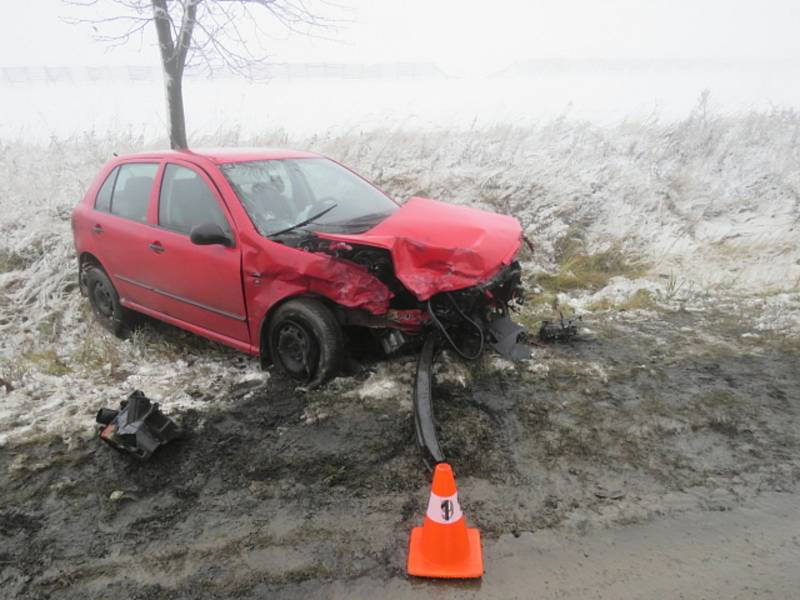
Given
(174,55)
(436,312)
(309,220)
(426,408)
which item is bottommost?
(426,408)

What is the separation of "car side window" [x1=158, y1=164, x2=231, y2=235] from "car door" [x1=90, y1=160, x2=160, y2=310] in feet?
0.61

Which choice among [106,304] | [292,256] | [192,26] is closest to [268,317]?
[292,256]

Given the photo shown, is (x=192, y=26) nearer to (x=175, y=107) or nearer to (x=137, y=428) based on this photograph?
(x=175, y=107)

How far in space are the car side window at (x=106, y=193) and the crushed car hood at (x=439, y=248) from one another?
2554 mm

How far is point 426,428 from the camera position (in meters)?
3.00

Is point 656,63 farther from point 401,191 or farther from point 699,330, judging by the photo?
point 699,330

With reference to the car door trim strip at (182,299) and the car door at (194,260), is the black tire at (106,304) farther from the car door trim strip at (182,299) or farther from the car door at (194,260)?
the car door at (194,260)

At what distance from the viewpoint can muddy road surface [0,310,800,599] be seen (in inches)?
86.6

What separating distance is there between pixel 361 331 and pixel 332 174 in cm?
160

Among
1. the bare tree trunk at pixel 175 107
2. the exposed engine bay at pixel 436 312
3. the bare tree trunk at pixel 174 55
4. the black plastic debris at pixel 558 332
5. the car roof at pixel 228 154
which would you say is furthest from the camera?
the bare tree trunk at pixel 175 107

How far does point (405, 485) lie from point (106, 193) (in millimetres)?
3979

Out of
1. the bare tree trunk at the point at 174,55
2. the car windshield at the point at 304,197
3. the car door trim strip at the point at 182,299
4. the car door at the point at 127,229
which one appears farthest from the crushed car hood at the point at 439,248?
the bare tree trunk at the point at 174,55

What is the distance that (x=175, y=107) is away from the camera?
7875 mm

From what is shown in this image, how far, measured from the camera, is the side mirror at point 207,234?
11.9 feet
